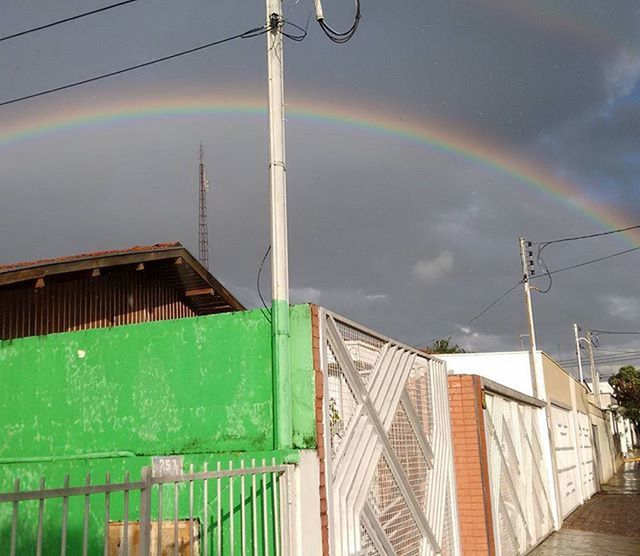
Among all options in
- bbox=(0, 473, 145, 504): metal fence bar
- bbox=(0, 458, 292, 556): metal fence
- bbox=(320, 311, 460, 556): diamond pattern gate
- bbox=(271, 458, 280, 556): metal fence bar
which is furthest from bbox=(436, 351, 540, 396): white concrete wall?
bbox=(0, 473, 145, 504): metal fence bar

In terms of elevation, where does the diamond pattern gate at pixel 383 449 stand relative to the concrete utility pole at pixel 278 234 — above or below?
below

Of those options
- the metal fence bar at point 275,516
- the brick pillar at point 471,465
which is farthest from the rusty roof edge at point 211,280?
the metal fence bar at point 275,516

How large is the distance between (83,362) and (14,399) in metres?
0.99

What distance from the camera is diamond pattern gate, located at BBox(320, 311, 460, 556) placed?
6.16 m

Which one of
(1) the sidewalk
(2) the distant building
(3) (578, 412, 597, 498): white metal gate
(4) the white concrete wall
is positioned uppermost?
(2) the distant building

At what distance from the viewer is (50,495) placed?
3.31 metres

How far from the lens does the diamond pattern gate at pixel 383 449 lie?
6.16 meters

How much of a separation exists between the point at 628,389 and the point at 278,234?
54.6 metres

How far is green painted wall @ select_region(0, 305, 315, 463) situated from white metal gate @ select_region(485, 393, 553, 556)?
18.8ft

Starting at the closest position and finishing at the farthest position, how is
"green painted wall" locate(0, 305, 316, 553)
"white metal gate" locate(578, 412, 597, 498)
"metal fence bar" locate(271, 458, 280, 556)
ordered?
1. "metal fence bar" locate(271, 458, 280, 556)
2. "green painted wall" locate(0, 305, 316, 553)
3. "white metal gate" locate(578, 412, 597, 498)

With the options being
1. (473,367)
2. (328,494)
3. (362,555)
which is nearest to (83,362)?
(328,494)

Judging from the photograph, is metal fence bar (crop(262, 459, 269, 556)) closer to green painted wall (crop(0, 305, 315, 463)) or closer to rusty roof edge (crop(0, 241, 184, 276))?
green painted wall (crop(0, 305, 315, 463))

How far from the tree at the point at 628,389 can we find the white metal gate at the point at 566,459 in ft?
110

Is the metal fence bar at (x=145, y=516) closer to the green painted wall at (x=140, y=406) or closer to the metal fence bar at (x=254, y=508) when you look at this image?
the metal fence bar at (x=254, y=508)
